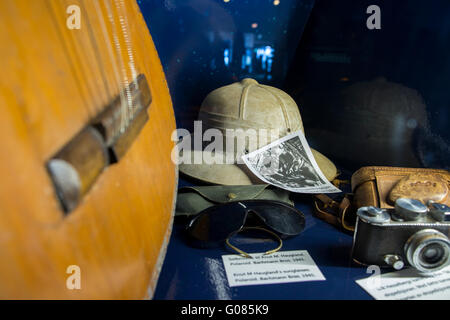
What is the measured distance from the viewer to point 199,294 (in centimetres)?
66

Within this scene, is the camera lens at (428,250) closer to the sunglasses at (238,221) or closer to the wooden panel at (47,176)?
the sunglasses at (238,221)

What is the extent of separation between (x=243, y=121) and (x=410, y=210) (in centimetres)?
60

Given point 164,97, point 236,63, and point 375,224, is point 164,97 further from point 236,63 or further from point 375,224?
point 236,63

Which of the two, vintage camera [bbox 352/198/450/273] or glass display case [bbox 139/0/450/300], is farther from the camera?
glass display case [bbox 139/0/450/300]

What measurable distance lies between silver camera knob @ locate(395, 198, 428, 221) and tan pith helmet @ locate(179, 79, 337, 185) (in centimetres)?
43

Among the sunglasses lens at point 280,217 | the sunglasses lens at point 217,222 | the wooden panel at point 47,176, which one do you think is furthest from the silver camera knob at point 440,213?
the wooden panel at point 47,176

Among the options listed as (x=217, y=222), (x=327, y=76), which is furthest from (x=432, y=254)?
(x=327, y=76)

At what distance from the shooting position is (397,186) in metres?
0.84

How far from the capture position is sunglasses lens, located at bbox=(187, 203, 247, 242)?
790mm

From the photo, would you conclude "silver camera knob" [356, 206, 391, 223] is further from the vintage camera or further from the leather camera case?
the leather camera case

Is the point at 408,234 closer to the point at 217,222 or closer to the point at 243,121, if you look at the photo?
the point at 217,222

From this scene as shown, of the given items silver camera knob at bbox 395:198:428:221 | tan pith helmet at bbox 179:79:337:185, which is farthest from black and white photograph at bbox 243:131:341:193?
silver camera knob at bbox 395:198:428:221

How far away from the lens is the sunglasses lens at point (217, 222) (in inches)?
31.1

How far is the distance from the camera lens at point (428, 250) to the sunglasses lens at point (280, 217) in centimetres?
26
